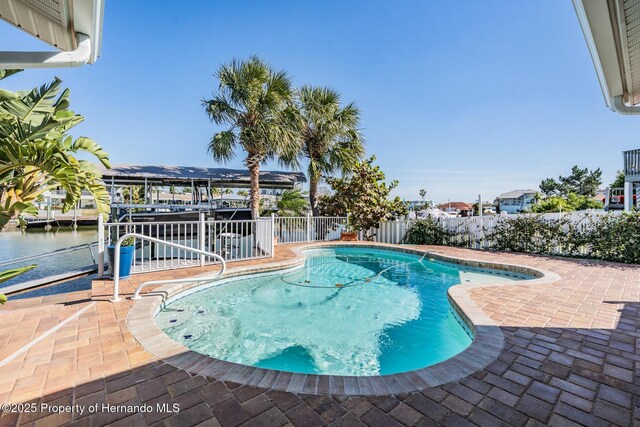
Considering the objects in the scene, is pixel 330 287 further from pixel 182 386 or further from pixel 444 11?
pixel 444 11

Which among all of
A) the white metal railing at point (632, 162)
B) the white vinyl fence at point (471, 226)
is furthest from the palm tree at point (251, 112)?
the white metal railing at point (632, 162)

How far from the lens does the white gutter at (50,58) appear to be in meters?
1.77

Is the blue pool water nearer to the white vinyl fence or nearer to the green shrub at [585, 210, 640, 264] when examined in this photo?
the green shrub at [585, 210, 640, 264]

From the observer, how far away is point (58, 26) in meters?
2.04

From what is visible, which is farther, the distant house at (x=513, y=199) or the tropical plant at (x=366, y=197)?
the distant house at (x=513, y=199)

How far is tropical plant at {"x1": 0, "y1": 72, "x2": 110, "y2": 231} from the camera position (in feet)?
8.54

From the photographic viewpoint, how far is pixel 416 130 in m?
15.5

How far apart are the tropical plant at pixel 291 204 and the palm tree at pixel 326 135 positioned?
1.67ft

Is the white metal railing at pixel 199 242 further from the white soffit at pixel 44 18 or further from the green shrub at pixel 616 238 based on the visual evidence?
the green shrub at pixel 616 238

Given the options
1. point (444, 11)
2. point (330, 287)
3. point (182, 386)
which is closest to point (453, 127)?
point (444, 11)

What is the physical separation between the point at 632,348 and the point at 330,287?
4.40 meters

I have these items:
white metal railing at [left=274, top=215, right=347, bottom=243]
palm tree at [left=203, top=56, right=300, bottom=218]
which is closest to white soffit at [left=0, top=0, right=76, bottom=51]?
palm tree at [left=203, top=56, right=300, bottom=218]

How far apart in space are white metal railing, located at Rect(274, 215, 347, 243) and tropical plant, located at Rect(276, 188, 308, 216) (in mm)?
1314

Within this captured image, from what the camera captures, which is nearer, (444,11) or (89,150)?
(89,150)
